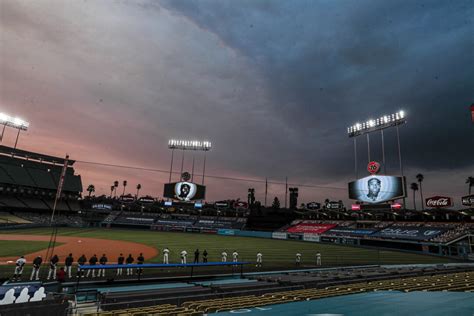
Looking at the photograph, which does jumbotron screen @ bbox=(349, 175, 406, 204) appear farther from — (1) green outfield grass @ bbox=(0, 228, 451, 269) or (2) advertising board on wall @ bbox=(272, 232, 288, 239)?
(2) advertising board on wall @ bbox=(272, 232, 288, 239)

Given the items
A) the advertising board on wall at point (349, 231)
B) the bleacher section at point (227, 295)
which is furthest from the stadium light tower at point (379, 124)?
the bleacher section at point (227, 295)

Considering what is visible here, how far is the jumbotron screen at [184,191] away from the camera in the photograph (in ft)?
202

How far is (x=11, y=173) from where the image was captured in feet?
244

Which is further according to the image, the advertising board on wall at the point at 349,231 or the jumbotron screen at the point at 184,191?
the jumbotron screen at the point at 184,191

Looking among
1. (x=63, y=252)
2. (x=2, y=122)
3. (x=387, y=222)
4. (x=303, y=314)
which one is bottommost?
(x=63, y=252)

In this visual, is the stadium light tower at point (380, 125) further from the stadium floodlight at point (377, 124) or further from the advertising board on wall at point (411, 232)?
the advertising board on wall at point (411, 232)

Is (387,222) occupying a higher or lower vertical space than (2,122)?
lower

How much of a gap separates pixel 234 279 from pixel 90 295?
9.67m

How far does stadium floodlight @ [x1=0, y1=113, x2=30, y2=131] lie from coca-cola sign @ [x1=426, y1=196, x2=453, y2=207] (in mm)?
93169

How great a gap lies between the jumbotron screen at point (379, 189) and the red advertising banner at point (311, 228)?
21701 millimetres

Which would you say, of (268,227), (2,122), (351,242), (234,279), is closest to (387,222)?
(351,242)

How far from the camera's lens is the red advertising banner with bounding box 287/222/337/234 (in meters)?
66.9

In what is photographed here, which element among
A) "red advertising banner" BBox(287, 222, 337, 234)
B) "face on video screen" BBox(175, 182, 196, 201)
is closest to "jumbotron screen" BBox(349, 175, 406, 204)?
"red advertising banner" BBox(287, 222, 337, 234)

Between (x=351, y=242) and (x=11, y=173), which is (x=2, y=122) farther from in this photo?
(x=351, y=242)
